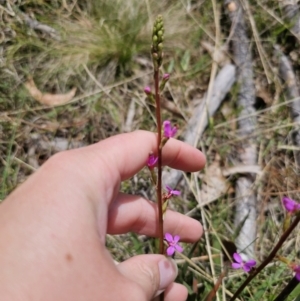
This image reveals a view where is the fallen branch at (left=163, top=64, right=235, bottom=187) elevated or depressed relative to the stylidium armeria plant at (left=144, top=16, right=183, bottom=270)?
depressed

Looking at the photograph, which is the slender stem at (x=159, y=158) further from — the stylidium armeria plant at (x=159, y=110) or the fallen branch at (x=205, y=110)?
the fallen branch at (x=205, y=110)

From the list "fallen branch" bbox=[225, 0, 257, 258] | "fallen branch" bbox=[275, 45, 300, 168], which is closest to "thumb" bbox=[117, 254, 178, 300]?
"fallen branch" bbox=[225, 0, 257, 258]

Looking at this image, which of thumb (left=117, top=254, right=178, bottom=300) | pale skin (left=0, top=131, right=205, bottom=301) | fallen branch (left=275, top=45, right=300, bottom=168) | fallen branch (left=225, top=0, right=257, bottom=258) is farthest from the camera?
fallen branch (left=275, top=45, right=300, bottom=168)

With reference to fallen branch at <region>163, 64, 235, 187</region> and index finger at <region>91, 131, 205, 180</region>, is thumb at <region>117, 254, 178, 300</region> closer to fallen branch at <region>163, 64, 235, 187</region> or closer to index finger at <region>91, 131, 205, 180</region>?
index finger at <region>91, 131, 205, 180</region>

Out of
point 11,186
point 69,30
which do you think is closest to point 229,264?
point 11,186

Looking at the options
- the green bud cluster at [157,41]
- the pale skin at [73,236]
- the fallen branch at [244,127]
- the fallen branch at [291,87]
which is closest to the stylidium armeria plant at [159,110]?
the green bud cluster at [157,41]

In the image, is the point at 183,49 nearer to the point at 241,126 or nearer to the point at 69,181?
the point at 241,126

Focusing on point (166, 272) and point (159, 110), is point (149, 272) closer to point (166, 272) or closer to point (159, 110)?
point (166, 272)

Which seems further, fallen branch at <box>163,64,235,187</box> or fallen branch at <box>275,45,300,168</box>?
fallen branch at <box>275,45,300,168</box>
